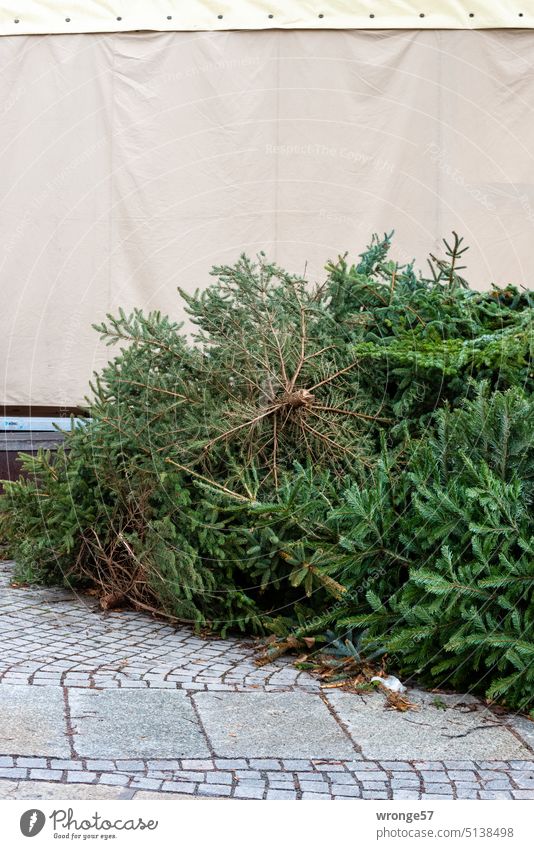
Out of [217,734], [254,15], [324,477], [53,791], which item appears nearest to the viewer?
[53,791]

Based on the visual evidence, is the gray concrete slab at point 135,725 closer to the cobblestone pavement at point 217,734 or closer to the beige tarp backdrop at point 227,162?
the cobblestone pavement at point 217,734

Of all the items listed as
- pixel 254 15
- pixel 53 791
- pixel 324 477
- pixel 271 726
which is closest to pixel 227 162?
pixel 254 15

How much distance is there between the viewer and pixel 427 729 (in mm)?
3254

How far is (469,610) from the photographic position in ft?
11.3

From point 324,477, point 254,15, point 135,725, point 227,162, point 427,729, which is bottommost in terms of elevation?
point 427,729

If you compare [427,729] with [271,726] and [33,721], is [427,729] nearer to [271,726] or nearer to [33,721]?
[271,726]

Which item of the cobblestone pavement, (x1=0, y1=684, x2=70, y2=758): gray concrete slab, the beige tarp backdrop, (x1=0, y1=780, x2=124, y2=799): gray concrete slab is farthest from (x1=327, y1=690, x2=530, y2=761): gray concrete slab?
the beige tarp backdrop

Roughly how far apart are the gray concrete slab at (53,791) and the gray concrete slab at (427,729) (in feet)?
2.76

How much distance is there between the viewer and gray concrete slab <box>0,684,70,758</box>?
295 centimetres

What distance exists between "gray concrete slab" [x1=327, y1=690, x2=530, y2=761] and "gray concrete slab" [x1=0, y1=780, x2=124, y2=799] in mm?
841

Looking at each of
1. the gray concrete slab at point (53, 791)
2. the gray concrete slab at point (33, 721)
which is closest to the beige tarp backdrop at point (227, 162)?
the gray concrete slab at point (33, 721)

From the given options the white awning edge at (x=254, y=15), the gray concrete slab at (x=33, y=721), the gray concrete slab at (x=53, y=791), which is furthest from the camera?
the white awning edge at (x=254, y=15)

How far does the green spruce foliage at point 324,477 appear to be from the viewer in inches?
140

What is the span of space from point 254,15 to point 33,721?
15.5 ft
